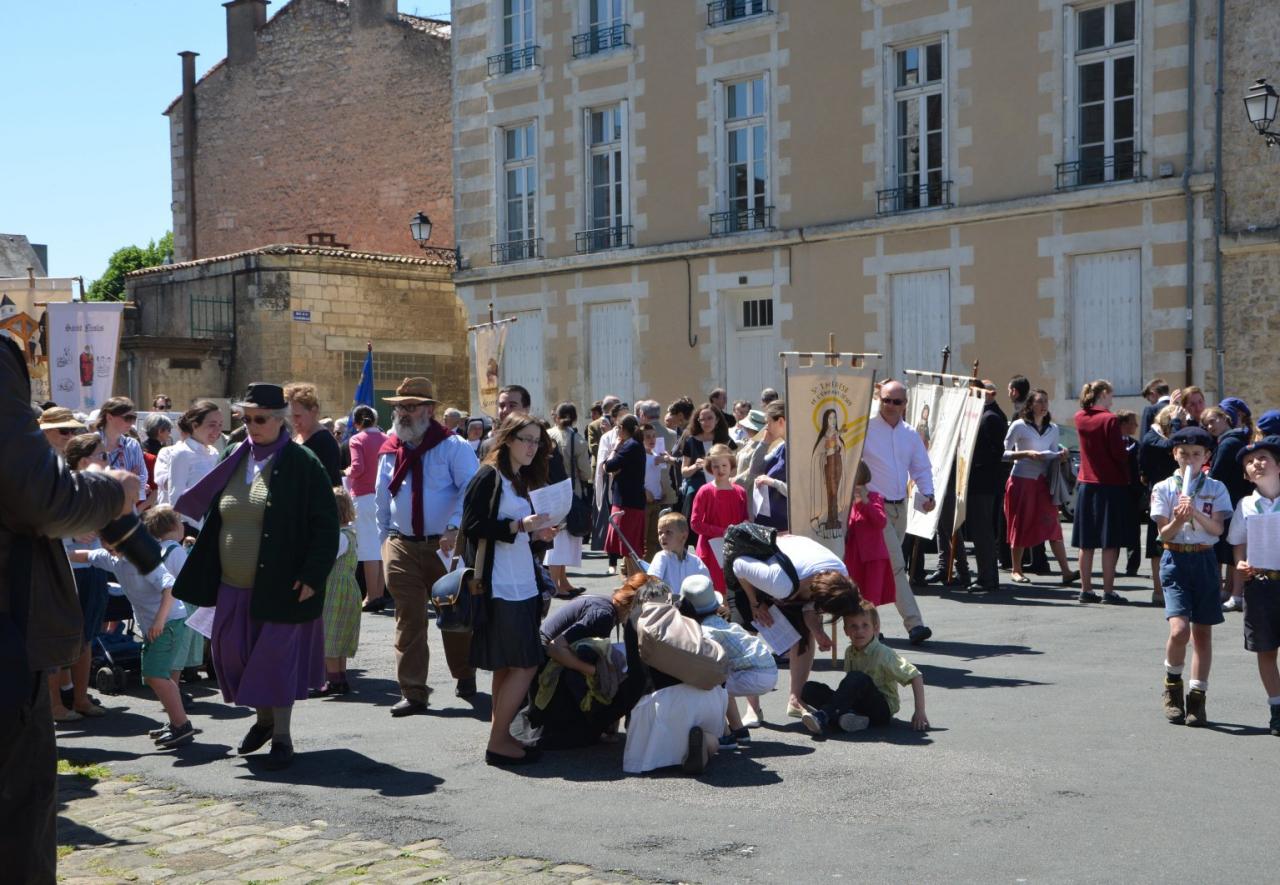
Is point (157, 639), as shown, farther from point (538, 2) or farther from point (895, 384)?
point (538, 2)

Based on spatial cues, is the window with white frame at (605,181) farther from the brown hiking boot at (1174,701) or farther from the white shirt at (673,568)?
the brown hiking boot at (1174,701)

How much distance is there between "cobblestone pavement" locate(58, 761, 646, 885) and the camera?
5.36m

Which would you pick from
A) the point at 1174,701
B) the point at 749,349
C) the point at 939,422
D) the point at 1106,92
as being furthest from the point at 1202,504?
the point at 749,349

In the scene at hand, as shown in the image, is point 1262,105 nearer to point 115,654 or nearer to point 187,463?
point 187,463

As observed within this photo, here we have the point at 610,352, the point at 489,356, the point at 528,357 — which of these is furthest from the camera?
the point at 528,357

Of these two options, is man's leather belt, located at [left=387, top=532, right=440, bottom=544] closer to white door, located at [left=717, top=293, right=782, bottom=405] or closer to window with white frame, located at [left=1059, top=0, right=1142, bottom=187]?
window with white frame, located at [left=1059, top=0, right=1142, bottom=187]

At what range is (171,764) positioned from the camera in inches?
291

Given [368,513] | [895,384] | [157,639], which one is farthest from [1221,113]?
[157,639]

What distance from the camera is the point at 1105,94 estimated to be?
1983cm

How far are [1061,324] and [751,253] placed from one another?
5.43 m

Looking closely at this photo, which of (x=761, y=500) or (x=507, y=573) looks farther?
(x=761, y=500)

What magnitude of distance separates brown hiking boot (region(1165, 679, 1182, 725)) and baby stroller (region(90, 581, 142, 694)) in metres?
6.14

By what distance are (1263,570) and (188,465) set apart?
7.33 m

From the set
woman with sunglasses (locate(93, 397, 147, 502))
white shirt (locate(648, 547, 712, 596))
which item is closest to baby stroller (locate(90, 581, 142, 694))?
woman with sunglasses (locate(93, 397, 147, 502))
